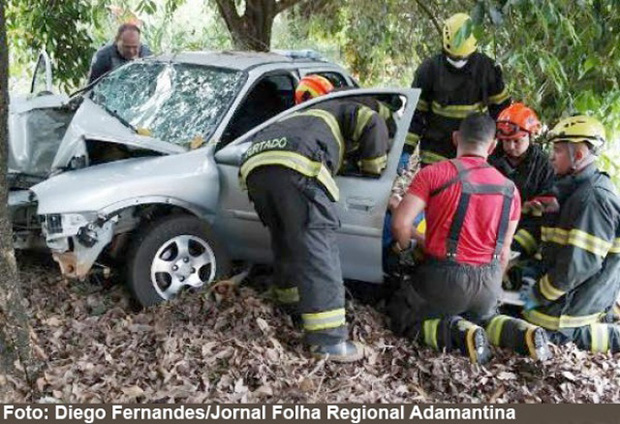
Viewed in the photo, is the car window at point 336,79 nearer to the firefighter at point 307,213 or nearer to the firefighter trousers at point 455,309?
the firefighter at point 307,213

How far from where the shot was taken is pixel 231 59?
5535 mm

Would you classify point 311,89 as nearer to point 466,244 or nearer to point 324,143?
point 324,143

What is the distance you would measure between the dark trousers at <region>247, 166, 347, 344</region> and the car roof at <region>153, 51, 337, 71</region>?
1597 millimetres

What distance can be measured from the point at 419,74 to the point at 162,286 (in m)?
2.63

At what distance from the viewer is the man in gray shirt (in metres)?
6.98

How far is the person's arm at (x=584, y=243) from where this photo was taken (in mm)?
4164

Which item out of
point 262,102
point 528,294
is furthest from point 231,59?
point 528,294

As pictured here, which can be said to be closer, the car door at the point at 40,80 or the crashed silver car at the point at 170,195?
the crashed silver car at the point at 170,195

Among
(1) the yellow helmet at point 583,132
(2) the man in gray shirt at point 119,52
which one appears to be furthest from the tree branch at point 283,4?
(1) the yellow helmet at point 583,132

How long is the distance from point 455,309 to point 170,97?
2.69m

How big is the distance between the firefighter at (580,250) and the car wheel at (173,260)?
2129 millimetres

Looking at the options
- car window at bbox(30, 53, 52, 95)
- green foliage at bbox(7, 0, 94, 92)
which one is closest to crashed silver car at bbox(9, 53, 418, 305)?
car window at bbox(30, 53, 52, 95)

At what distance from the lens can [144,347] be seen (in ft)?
13.4

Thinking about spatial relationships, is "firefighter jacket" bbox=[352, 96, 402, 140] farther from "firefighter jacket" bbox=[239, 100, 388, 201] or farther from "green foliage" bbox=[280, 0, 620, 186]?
"green foliage" bbox=[280, 0, 620, 186]
